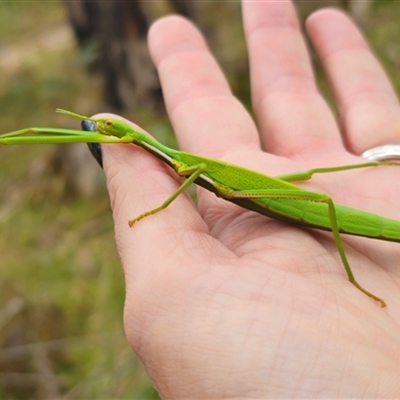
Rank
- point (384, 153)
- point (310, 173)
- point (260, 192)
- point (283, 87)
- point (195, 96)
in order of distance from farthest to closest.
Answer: point (283, 87)
point (195, 96)
point (384, 153)
point (310, 173)
point (260, 192)

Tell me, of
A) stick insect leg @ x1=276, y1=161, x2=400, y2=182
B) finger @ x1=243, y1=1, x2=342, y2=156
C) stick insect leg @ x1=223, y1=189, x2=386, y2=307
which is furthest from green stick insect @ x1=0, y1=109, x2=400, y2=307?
finger @ x1=243, y1=1, x2=342, y2=156

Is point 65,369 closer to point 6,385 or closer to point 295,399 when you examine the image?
point 6,385

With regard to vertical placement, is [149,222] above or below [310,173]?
above

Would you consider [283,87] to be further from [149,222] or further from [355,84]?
[149,222]

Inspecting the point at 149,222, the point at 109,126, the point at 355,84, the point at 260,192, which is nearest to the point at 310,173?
the point at 260,192

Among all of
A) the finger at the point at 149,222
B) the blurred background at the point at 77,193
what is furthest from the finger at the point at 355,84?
the blurred background at the point at 77,193

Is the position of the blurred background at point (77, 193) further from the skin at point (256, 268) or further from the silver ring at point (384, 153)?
the silver ring at point (384, 153)
